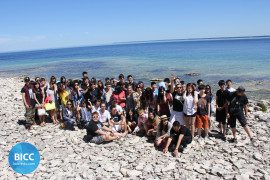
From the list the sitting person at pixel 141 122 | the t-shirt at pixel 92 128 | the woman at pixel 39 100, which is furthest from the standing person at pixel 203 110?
the woman at pixel 39 100

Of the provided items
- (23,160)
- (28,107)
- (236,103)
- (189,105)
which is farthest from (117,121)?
(236,103)

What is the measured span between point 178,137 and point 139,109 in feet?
7.24

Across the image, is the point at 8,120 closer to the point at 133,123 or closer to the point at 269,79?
the point at 133,123

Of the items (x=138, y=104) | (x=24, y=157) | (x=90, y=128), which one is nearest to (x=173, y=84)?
(x=138, y=104)

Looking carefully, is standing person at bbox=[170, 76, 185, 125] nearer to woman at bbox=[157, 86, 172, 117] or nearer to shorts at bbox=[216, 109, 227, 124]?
woman at bbox=[157, 86, 172, 117]

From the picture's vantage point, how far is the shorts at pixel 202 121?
450 inches

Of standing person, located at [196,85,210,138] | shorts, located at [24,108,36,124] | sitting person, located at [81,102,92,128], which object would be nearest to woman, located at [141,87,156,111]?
standing person, located at [196,85,210,138]

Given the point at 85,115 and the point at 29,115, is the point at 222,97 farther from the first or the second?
the point at 29,115

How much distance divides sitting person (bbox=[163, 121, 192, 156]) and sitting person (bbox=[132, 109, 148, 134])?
1.55 m

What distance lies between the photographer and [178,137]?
1065 cm

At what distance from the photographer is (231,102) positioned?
36.0 feet

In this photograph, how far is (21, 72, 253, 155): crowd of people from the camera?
10953mm

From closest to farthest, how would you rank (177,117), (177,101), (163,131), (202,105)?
(163,131) → (177,101) → (202,105) → (177,117)

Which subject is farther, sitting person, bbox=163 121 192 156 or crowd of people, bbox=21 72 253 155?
crowd of people, bbox=21 72 253 155
